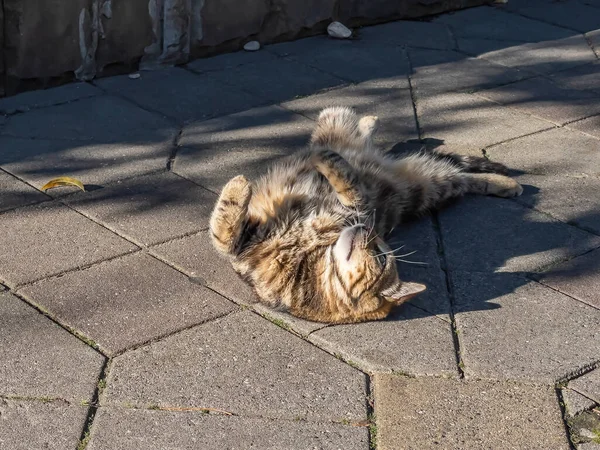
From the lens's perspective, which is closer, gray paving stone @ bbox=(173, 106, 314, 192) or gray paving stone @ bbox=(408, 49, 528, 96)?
gray paving stone @ bbox=(173, 106, 314, 192)

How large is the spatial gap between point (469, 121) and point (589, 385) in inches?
115

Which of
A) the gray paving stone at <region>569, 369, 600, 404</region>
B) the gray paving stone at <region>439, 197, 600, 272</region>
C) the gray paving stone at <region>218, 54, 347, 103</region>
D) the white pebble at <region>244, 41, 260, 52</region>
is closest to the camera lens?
the gray paving stone at <region>569, 369, 600, 404</region>

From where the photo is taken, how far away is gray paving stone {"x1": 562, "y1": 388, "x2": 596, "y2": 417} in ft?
11.6

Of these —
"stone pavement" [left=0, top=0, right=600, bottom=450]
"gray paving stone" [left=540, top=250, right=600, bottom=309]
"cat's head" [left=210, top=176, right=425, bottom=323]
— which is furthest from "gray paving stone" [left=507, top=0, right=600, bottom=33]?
"cat's head" [left=210, top=176, right=425, bottom=323]

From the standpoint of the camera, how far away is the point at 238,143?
5773mm

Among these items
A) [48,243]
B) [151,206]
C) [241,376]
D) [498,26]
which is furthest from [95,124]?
[498,26]

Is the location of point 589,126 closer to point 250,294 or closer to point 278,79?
point 278,79

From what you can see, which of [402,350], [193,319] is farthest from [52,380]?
[402,350]

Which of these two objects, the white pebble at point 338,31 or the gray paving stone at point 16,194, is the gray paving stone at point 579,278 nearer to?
the gray paving stone at point 16,194

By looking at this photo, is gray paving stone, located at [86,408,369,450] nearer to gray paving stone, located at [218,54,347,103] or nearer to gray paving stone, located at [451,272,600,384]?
gray paving stone, located at [451,272,600,384]

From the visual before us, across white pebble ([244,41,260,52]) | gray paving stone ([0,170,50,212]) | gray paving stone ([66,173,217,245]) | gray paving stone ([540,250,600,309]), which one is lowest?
gray paving stone ([0,170,50,212])

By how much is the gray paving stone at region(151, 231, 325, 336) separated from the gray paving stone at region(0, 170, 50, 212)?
0.85 m

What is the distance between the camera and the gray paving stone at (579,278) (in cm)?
436

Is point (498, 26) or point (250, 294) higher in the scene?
point (498, 26)
